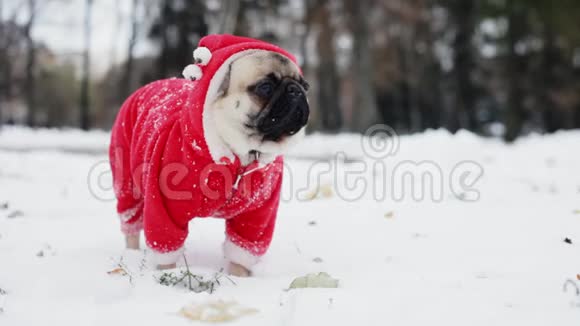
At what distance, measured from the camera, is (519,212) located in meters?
4.05

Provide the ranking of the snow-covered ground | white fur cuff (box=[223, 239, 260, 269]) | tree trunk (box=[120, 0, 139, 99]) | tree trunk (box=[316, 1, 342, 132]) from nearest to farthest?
the snow-covered ground
white fur cuff (box=[223, 239, 260, 269])
tree trunk (box=[316, 1, 342, 132])
tree trunk (box=[120, 0, 139, 99])

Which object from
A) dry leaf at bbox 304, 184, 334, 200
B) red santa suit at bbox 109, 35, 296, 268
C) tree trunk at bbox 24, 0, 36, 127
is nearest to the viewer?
red santa suit at bbox 109, 35, 296, 268

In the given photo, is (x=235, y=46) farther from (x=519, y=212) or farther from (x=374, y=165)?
(x=374, y=165)

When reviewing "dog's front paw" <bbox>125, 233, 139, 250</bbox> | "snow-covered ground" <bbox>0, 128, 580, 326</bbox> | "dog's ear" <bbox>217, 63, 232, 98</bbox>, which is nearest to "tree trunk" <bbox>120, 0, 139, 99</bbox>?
"snow-covered ground" <bbox>0, 128, 580, 326</bbox>

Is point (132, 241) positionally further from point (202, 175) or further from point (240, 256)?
point (202, 175)

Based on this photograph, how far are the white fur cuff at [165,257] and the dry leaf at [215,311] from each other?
2.32 feet

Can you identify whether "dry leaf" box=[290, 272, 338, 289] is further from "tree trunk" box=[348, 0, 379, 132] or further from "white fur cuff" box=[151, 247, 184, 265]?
"tree trunk" box=[348, 0, 379, 132]

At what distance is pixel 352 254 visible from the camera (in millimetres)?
3188

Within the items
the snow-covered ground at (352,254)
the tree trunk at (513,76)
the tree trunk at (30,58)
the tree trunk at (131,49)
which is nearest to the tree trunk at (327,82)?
the tree trunk at (513,76)

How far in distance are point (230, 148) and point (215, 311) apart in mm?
931

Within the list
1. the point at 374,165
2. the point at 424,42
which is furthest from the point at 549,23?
the point at 374,165

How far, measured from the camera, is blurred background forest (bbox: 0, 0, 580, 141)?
17.9m

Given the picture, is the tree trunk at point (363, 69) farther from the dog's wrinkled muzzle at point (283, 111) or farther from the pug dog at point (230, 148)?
the dog's wrinkled muzzle at point (283, 111)

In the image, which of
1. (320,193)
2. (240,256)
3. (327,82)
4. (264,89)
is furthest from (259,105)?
(327,82)
